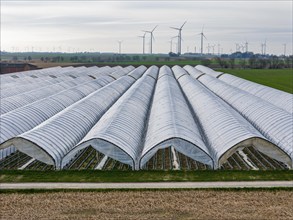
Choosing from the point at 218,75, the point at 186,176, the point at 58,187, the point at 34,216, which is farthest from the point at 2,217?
the point at 218,75

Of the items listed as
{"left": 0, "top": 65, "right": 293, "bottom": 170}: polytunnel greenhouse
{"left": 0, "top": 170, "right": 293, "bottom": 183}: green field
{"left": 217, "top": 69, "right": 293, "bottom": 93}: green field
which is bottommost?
{"left": 0, "top": 170, "right": 293, "bottom": 183}: green field

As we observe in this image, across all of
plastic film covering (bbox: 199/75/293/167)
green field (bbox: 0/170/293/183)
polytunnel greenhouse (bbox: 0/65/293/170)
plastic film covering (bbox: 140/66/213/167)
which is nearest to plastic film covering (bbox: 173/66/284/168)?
polytunnel greenhouse (bbox: 0/65/293/170)

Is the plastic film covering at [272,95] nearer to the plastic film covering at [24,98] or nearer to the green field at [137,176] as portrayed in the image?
the green field at [137,176]

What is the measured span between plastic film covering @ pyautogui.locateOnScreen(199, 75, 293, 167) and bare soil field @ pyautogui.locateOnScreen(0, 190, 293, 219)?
20.2ft

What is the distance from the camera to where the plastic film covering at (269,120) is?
88.9ft

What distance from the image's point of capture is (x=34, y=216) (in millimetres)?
18391

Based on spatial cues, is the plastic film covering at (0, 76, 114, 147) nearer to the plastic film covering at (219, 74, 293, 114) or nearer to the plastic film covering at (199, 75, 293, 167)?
the plastic film covering at (199, 75, 293, 167)

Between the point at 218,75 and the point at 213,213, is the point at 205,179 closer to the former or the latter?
the point at 213,213

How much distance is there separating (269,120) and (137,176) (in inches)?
539

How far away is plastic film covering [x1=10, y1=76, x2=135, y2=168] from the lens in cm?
2520

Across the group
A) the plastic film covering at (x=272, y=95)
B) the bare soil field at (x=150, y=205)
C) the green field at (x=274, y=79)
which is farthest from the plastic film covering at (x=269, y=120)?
the green field at (x=274, y=79)

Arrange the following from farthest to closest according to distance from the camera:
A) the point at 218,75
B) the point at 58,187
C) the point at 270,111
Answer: the point at 218,75, the point at 270,111, the point at 58,187

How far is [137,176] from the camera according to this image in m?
24.0

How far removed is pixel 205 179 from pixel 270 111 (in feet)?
44.7
